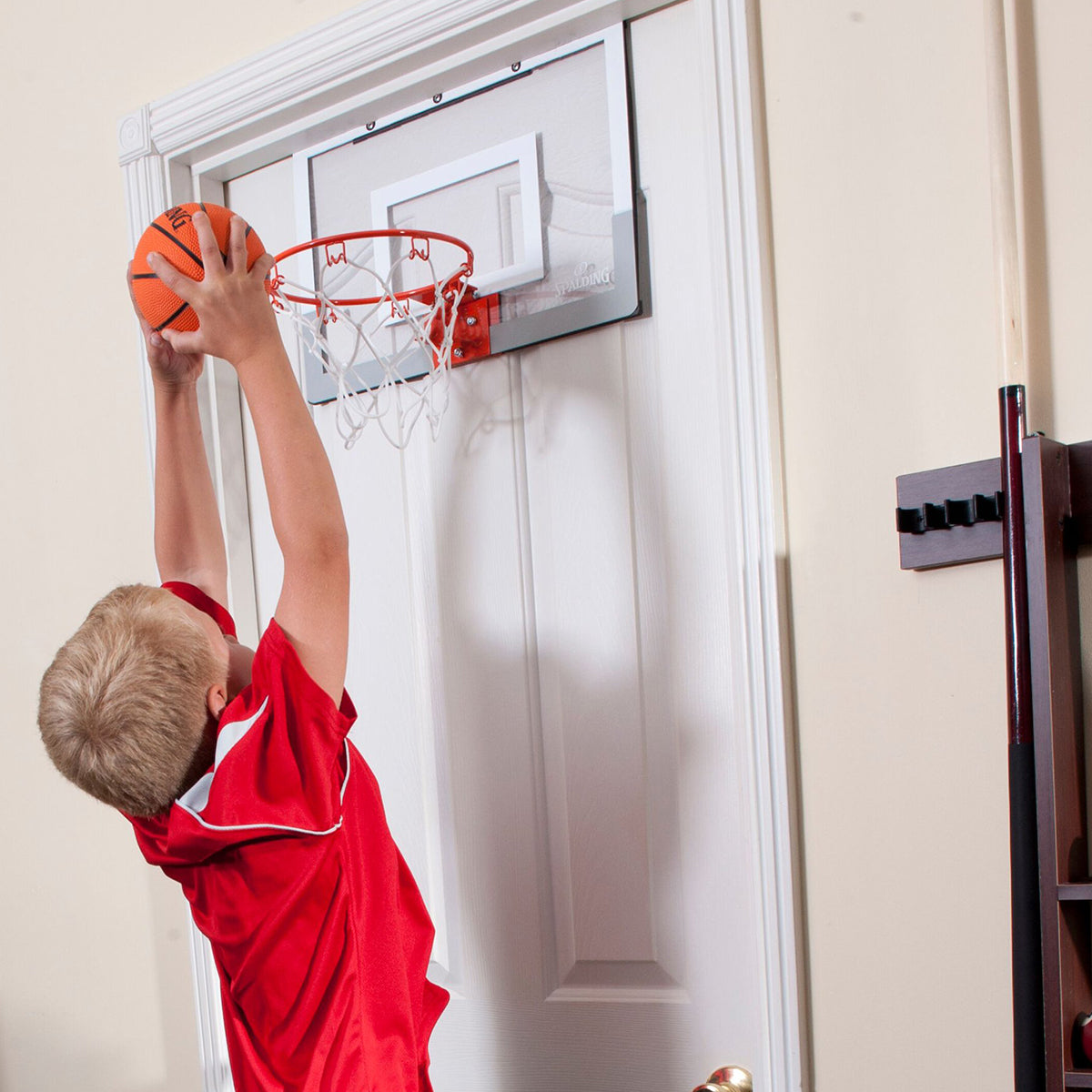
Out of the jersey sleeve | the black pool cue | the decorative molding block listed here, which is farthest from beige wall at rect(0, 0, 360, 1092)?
the black pool cue

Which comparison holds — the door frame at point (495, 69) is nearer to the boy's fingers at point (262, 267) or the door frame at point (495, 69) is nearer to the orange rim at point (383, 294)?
the orange rim at point (383, 294)

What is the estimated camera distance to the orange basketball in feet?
4.08

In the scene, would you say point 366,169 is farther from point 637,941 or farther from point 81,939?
point 81,939

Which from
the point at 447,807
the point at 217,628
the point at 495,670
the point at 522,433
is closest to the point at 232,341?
the point at 217,628

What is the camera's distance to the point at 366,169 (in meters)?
1.76

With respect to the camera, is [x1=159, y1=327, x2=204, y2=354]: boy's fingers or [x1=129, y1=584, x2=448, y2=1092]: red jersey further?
[x1=159, y1=327, x2=204, y2=354]: boy's fingers

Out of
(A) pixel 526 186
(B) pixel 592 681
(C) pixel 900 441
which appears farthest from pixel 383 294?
(C) pixel 900 441

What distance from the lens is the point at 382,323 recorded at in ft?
5.43

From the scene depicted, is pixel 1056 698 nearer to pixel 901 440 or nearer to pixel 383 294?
pixel 901 440

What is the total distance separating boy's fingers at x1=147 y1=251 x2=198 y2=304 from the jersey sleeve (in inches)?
13.8

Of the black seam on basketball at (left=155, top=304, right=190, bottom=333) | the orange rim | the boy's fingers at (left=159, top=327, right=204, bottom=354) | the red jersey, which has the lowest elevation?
the red jersey

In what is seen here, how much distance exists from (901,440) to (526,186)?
64cm

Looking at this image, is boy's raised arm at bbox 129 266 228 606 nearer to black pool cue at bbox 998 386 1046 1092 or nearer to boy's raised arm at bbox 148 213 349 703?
boy's raised arm at bbox 148 213 349 703

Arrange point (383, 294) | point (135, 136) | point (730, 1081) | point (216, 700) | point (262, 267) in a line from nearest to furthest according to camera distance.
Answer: point (216, 700) < point (262, 267) < point (730, 1081) < point (383, 294) < point (135, 136)
